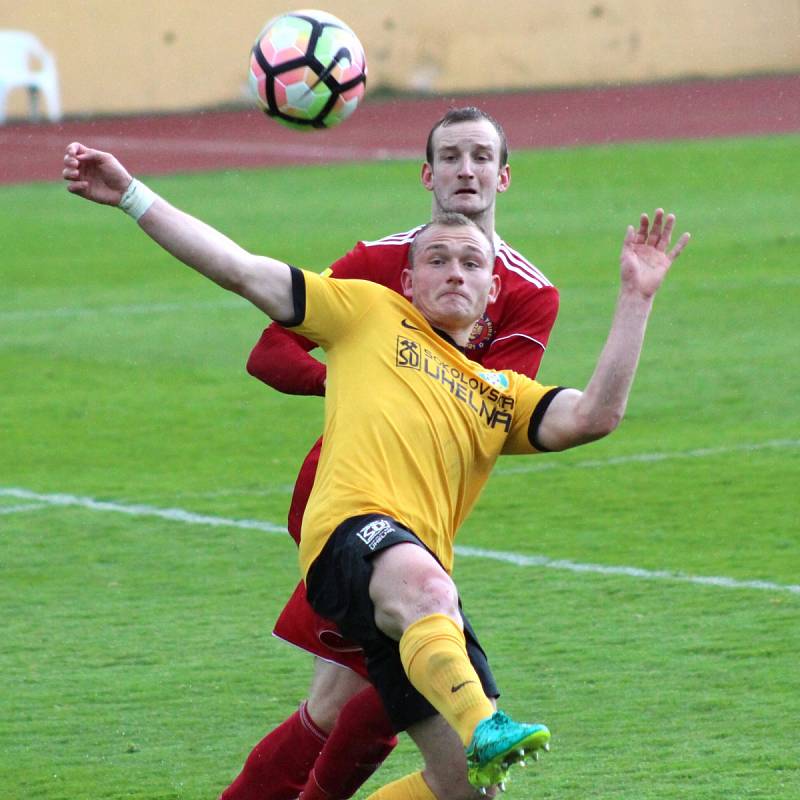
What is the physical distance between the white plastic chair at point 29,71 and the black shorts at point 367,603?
87.0ft

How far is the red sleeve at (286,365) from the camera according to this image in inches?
200

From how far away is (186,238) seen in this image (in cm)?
435

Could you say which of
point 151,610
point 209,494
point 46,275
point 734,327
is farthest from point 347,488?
point 46,275

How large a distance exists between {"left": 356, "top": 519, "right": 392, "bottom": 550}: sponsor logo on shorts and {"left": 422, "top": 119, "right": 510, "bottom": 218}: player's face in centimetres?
146

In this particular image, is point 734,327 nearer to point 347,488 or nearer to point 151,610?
point 151,610

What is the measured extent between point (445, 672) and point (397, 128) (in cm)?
2609

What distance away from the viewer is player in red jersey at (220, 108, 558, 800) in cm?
483

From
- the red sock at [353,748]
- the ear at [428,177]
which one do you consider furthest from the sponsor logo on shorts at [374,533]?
the ear at [428,177]

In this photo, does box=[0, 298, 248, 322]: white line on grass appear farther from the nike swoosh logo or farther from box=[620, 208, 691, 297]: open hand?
box=[620, 208, 691, 297]: open hand

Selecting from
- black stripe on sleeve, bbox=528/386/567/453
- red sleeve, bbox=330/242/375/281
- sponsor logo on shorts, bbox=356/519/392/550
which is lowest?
sponsor logo on shorts, bbox=356/519/392/550

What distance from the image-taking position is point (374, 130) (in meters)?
29.6

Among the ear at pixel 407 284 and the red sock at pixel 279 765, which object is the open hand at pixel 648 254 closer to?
the ear at pixel 407 284

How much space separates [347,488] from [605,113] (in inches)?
1071

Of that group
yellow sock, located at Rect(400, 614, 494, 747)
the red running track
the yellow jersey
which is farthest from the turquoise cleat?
the red running track
